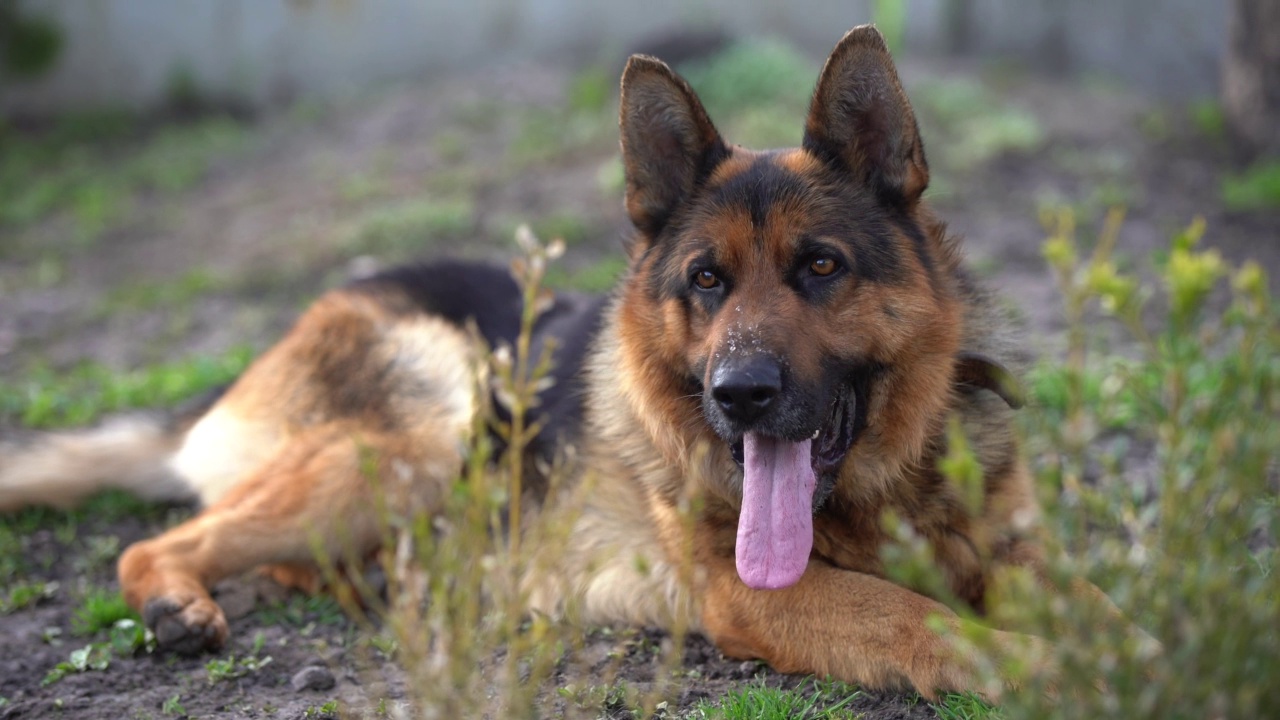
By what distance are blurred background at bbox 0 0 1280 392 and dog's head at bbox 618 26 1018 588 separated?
322cm

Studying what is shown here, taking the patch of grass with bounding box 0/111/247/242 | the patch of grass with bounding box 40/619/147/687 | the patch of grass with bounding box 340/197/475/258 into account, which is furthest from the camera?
the patch of grass with bounding box 0/111/247/242

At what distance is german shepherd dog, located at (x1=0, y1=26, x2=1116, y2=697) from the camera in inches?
141

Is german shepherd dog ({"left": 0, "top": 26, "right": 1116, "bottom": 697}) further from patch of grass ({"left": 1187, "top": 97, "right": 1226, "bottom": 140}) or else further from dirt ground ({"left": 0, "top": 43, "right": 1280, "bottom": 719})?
patch of grass ({"left": 1187, "top": 97, "right": 1226, "bottom": 140})

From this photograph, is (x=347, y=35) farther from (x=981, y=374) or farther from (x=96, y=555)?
(x=981, y=374)

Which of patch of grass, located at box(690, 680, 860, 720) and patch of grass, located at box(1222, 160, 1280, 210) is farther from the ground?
patch of grass, located at box(1222, 160, 1280, 210)

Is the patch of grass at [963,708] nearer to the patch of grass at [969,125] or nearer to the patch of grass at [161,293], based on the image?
the patch of grass at [969,125]

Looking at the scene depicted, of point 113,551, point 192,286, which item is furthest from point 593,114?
point 113,551

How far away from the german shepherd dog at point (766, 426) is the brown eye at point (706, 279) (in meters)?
0.02

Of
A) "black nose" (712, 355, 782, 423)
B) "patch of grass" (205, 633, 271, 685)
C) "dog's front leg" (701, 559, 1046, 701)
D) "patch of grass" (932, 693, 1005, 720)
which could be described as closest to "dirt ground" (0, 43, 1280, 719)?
"patch of grass" (205, 633, 271, 685)

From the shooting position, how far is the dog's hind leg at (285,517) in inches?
174

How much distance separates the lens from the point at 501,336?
5121 mm

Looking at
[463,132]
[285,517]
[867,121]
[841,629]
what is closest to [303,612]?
[285,517]

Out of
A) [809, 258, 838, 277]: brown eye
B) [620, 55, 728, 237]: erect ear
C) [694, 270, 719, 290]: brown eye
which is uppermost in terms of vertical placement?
[620, 55, 728, 237]: erect ear

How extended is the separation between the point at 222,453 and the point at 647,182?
2.49 meters
